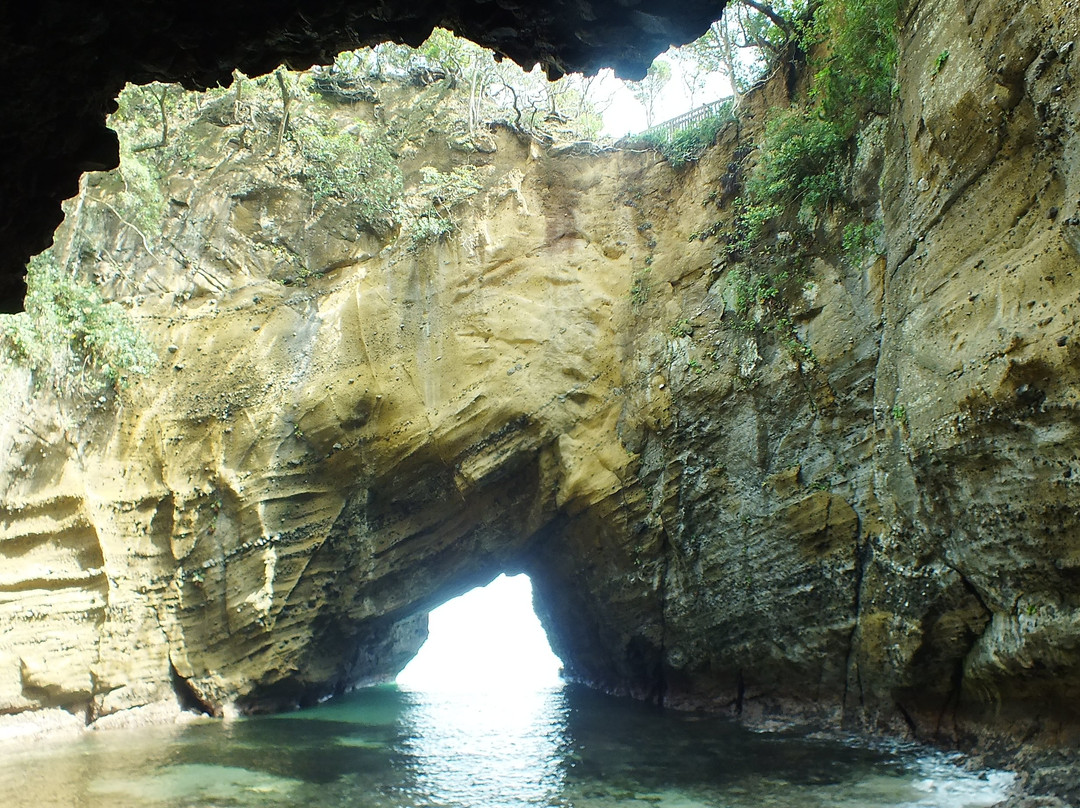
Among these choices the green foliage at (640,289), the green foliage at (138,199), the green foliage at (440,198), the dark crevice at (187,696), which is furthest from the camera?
the green foliage at (440,198)

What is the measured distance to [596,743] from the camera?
10.0m

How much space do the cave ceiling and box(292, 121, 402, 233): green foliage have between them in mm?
10294

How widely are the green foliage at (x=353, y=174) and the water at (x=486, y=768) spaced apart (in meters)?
9.69

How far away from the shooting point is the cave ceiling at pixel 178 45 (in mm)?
3740

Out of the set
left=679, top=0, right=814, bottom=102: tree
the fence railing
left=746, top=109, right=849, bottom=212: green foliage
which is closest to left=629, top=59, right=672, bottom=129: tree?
left=679, top=0, right=814, bottom=102: tree

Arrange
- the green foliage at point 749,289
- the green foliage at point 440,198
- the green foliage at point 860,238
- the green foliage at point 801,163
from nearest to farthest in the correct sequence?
the green foliage at point 860,238
the green foliage at point 801,163
the green foliage at point 749,289
the green foliage at point 440,198

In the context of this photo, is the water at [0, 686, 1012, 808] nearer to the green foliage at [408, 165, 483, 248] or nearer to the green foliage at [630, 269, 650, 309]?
the green foliage at [630, 269, 650, 309]

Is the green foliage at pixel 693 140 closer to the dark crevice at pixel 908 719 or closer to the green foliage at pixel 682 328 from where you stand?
the green foliage at pixel 682 328

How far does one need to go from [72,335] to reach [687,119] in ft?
42.2

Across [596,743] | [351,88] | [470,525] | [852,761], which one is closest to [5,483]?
[470,525]

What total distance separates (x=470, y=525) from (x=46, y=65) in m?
11.0

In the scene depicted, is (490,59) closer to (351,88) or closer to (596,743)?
(351,88)

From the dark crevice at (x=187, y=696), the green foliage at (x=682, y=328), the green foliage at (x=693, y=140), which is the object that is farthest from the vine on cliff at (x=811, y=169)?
the dark crevice at (x=187, y=696)

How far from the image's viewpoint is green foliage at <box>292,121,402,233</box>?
14.9 m
